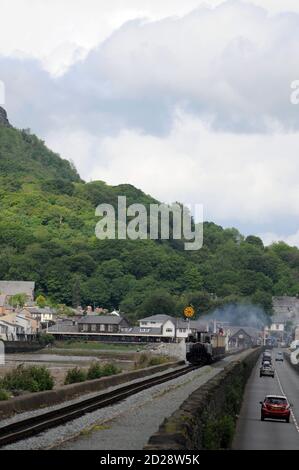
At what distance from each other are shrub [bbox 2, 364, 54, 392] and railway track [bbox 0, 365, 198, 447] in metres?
3.72

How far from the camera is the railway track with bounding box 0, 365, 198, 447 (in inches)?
1125

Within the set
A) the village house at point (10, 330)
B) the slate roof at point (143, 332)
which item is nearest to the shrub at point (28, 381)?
the village house at point (10, 330)

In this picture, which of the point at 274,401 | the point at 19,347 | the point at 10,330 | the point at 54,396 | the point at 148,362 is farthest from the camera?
the point at 10,330

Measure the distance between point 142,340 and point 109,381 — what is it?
13536 centimetres

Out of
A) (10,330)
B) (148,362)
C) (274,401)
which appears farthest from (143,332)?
(274,401)

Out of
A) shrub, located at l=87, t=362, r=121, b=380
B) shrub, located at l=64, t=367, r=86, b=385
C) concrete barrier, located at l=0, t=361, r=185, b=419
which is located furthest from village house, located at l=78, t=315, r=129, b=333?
shrub, located at l=64, t=367, r=86, b=385

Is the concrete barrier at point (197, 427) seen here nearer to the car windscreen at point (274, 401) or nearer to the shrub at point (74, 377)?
the car windscreen at point (274, 401)

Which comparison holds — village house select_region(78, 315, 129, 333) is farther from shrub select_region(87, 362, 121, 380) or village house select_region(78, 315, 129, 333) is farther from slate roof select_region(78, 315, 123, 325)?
shrub select_region(87, 362, 121, 380)

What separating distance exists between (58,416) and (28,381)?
15.3 metres

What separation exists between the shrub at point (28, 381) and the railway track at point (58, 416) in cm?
372

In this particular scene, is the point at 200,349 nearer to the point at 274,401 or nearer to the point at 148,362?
the point at 148,362

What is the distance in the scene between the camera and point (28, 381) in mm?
50500

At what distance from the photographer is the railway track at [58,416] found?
2856 centimetres

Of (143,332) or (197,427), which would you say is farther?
(143,332)
